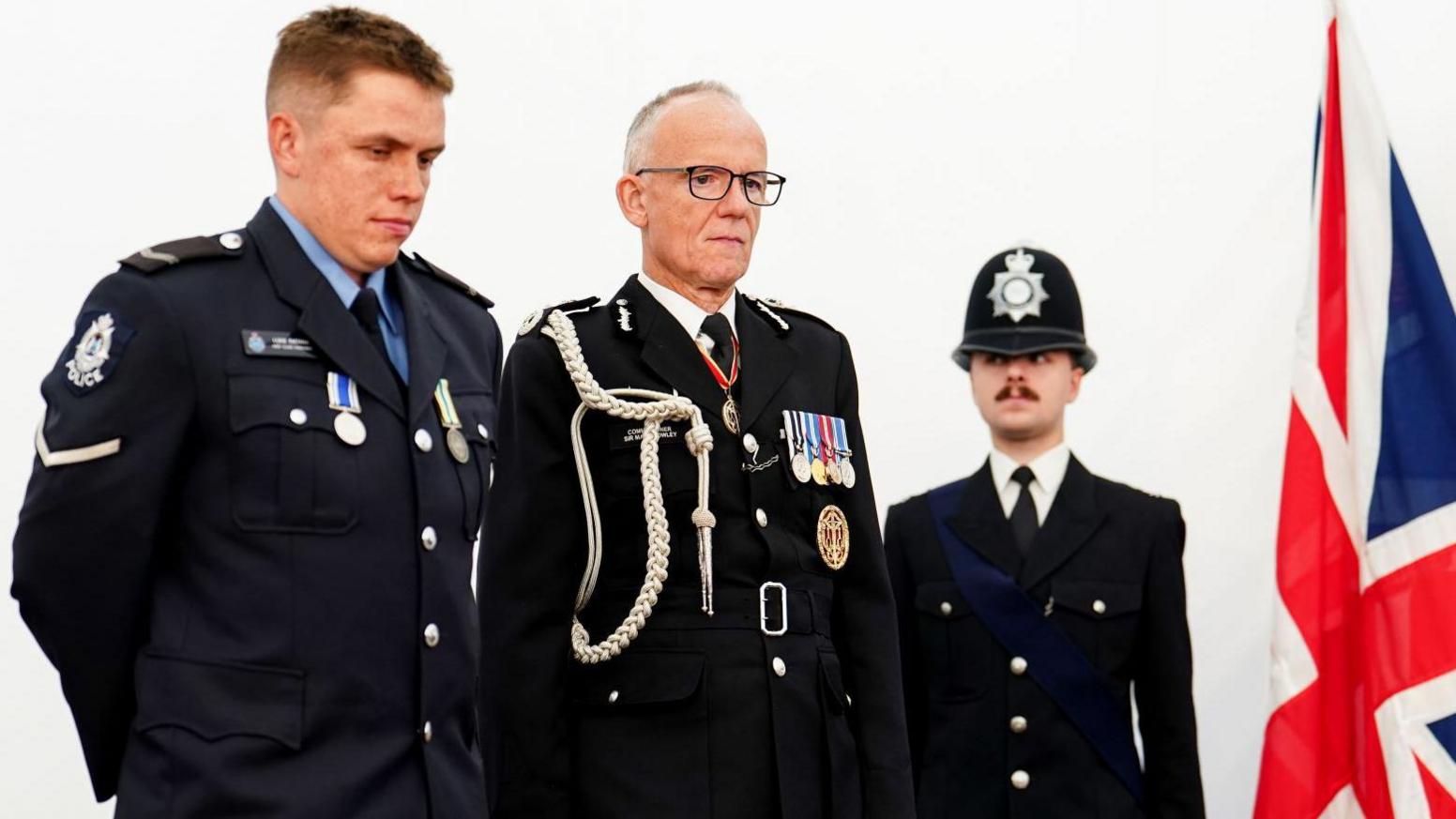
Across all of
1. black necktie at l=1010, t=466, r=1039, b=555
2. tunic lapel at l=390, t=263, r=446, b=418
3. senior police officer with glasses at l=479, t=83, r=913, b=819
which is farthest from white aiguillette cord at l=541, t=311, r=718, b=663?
black necktie at l=1010, t=466, r=1039, b=555

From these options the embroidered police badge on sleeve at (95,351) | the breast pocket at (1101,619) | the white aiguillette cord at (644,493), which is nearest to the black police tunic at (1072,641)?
the breast pocket at (1101,619)

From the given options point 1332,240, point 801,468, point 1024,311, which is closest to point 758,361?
point 801,468

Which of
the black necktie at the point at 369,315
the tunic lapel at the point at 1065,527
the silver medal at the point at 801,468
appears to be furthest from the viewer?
the tunic lapel at the point at 1065,527

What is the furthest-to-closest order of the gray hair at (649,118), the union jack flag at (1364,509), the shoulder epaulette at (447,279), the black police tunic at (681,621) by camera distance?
the union jack flag at (1364,509)
the gray hair at (649,118)
the black police tunic at (681,621)
the shoulder epaulette at (447,279)

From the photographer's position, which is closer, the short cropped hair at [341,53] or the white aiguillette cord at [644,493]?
the short cropped hair at [341,53]

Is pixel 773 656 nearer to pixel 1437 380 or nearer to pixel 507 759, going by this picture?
pixel 507 759

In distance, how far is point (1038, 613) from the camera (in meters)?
3.75

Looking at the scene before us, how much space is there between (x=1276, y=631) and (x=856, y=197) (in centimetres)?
120

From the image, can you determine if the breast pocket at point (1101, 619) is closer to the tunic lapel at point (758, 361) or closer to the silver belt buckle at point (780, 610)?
the tunic lapel at point (758, 361)

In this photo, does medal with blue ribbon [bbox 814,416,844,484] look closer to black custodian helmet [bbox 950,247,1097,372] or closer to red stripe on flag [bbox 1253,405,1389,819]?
black custodian helmet [bbox 950,247,1097,372]

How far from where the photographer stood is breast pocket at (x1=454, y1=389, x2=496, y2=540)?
7.76 ft

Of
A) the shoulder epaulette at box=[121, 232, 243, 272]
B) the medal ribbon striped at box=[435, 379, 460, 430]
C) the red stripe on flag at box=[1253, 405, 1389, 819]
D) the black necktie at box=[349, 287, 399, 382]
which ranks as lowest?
the red stripe on flag at box=[1253, 405, 1389, 819]

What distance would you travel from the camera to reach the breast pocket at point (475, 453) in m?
2.37

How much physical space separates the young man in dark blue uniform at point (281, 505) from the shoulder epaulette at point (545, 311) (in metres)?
0.53
